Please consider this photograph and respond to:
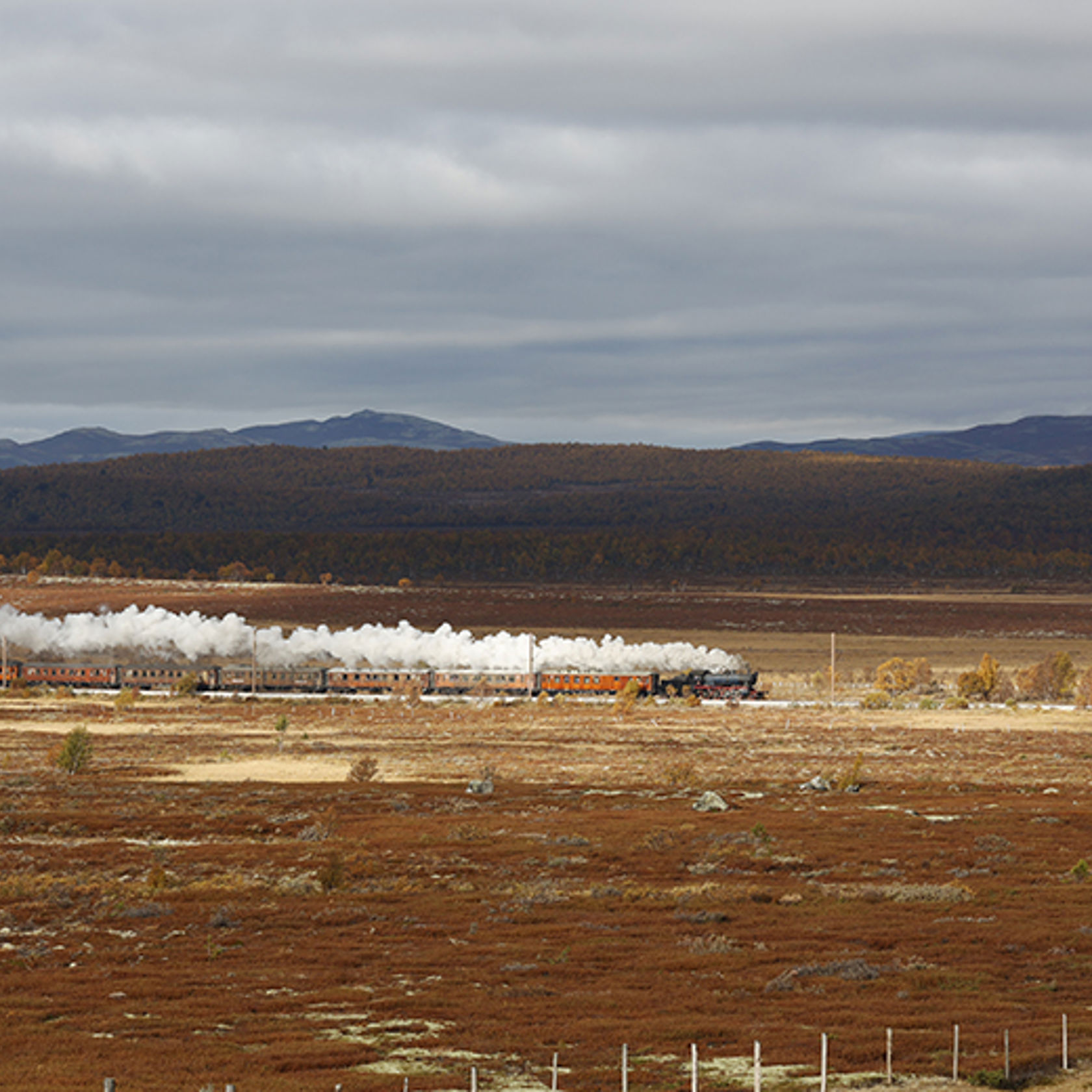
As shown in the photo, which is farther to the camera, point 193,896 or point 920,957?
point 193,896

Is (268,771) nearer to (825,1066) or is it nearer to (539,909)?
(539,909)

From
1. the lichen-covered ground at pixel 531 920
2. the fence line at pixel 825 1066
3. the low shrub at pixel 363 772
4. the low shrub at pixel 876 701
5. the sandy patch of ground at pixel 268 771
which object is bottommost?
the low shrub at pixel 876 701

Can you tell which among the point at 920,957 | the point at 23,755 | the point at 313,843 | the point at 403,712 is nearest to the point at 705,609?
the point at 403,712

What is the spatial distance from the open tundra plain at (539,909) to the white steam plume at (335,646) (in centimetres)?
3024

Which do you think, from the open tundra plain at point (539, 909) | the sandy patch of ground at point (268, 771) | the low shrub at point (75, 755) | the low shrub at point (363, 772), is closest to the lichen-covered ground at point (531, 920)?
the open tundra plain at point (539, 909)

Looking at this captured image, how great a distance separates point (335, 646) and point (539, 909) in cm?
8599

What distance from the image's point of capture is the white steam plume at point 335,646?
113m

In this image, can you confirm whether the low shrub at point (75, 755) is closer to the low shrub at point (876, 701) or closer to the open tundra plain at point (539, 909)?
the open tundra plain at point (539, 909)

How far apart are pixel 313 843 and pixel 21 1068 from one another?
75.5ft

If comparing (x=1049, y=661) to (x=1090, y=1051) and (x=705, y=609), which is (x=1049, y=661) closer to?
(x=705, y=609)

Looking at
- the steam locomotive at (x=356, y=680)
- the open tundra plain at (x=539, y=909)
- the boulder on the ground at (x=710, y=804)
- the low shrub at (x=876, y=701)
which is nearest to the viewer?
the open tundra plain at (x=539, y=909)

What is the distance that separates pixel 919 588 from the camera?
196 m

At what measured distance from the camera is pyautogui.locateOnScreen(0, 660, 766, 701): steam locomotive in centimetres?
10856

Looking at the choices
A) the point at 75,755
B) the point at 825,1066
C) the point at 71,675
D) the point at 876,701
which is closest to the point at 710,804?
the point at 75,755
